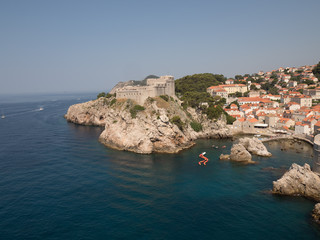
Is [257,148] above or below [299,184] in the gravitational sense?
above

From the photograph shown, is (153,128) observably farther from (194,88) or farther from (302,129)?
(194,88)

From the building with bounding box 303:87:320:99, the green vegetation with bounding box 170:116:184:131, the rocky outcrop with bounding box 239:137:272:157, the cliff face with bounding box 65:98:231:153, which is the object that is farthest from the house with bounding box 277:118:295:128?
the building with bounding box 303:87:320:99

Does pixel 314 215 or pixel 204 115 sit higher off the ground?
pixel 204 115

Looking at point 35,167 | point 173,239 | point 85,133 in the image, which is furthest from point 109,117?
point 173,239

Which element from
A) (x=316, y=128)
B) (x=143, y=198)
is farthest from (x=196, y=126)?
(x=143, y=198)

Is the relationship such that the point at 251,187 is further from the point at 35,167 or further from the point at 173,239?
the point at 35,167

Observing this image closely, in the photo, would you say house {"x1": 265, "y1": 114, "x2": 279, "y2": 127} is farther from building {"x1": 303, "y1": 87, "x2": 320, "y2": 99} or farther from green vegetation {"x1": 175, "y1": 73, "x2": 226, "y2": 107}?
building {"x1": 303, "y1": 87, "x2": 320, "y2": 99}

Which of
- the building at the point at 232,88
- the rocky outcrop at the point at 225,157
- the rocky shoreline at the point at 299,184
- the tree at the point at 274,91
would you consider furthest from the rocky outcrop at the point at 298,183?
the tree at the point at 274,91
